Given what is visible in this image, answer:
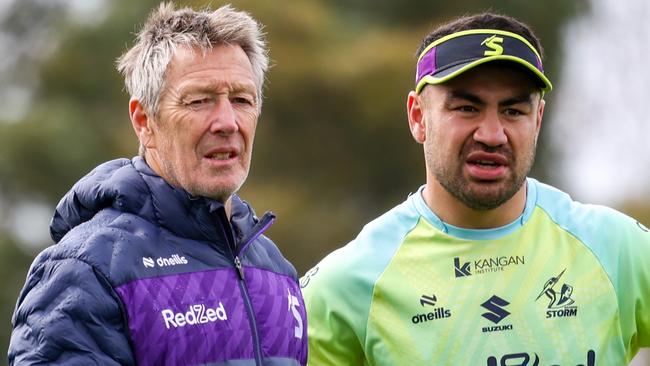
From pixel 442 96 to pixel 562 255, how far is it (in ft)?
2.39

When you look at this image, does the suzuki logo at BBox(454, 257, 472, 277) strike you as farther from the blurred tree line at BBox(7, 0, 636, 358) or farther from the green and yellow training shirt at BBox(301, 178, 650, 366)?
the blurred tree line at BBox(7, 0, 636, 358)

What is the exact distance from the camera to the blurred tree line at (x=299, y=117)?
20766mm

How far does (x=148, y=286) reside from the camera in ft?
15.0

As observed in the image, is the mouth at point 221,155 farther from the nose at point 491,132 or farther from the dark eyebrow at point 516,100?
the dark eyebrow at point 516,100

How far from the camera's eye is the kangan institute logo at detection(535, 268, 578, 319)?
538 cm

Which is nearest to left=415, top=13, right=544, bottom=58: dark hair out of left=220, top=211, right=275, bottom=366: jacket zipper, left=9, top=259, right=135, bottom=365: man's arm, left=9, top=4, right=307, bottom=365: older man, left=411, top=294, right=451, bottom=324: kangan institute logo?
left=9, top=4, right=307, bottom=365: older man

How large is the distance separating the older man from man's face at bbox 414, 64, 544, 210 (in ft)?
2.55

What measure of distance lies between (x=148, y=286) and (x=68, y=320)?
0.32 m

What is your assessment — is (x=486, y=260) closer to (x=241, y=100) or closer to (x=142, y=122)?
(x=241, y=100)

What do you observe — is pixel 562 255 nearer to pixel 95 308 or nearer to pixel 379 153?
pixel 95 308

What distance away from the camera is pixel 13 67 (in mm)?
23484

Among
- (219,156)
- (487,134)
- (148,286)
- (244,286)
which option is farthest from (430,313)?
A: (148,286)

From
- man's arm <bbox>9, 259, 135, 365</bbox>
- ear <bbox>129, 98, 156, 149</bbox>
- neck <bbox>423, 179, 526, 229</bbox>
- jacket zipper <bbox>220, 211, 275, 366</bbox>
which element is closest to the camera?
man's arm <bbox>9, 259, 135, 365</bbox>

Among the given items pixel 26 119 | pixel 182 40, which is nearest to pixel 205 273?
pixel 182 40
